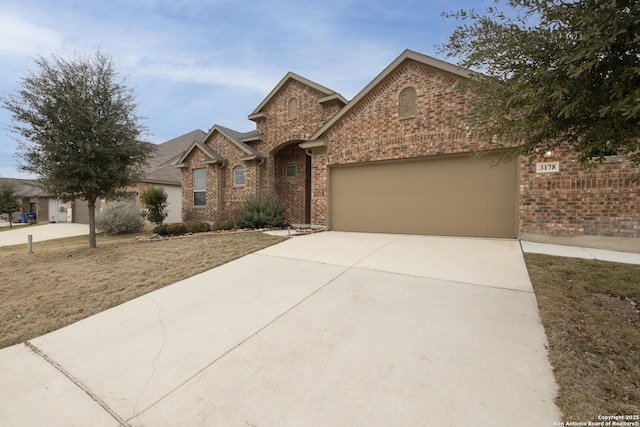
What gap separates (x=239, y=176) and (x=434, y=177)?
10084 mm

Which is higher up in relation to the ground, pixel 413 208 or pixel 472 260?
pixel 413 208

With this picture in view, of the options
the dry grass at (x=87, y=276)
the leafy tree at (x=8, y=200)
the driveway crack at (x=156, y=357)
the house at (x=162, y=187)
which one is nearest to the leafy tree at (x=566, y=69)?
the driveway crack at (x=156, y=357)

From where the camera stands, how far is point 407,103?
29.5 ft

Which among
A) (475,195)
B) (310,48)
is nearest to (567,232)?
(475,195)

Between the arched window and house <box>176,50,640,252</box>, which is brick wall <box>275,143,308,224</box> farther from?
the arched window

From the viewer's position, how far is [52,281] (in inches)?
229

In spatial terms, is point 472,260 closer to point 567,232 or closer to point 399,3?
point 567,232

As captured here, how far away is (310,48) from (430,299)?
15.8 meters

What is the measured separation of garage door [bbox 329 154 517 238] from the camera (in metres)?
7.83

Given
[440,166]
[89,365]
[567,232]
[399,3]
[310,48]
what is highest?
[310,48]

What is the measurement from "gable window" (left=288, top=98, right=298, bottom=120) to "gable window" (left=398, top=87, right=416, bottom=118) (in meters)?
6.15

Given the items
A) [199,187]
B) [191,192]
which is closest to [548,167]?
[199,187]

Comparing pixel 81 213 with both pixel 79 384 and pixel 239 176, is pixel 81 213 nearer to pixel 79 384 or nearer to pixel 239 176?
pixel 239 176

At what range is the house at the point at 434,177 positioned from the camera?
671 centimetres
